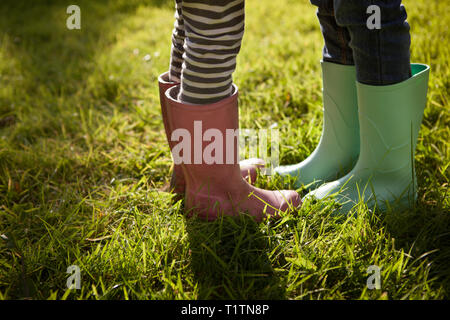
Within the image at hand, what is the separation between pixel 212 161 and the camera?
3.48 ft

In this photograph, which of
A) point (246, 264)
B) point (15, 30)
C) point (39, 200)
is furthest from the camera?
point (15, 30)

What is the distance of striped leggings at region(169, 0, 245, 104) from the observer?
Answer: 90cm

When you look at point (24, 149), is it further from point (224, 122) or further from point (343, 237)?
point (343, 237)

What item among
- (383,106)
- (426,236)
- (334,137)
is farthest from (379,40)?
(426,236)

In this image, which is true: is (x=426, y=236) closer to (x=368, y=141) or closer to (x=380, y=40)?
(x=368, y=141)

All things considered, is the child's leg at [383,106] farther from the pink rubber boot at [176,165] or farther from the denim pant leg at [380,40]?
the pink rubber boot at [176,165]

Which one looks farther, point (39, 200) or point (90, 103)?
point (90, 103)

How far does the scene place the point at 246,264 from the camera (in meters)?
0.98

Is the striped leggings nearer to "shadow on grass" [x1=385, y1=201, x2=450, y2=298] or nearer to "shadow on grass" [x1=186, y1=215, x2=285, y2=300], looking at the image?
"shadow on grass" [x1=186, y1=215, x2=285, y2=300]

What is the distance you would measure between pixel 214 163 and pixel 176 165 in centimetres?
19

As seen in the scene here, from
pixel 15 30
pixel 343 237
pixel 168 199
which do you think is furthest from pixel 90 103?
pixel 15 30

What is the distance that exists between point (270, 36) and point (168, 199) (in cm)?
178

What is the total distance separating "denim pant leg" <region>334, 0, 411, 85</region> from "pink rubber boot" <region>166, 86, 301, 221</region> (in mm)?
333
